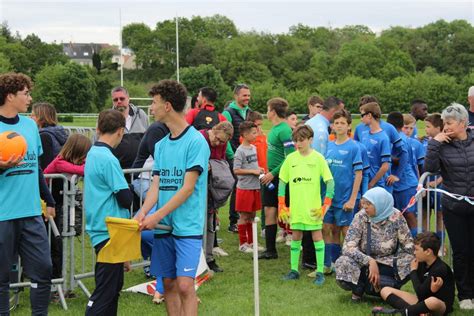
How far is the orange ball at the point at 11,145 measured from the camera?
547 centimetres

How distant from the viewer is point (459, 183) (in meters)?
6.78

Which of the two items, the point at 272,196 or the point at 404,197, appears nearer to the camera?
the point at 272,196

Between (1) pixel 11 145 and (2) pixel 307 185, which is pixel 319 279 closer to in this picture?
(2) pixel 307 185

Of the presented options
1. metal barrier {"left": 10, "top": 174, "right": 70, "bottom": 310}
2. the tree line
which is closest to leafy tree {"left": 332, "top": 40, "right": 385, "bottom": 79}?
the tree line

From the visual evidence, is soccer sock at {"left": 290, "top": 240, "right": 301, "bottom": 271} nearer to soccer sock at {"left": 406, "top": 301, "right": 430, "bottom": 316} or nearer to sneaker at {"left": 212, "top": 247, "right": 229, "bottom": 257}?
sneaker at {"left": 212, "top": 247, "right": 229, "bottom": 257}

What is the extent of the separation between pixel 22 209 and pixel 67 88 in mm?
65800

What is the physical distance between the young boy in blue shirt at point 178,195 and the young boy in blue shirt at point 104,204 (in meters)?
0.29

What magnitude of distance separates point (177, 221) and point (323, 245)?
332 cm

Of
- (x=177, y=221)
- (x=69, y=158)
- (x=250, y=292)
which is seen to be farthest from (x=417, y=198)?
(x=69, y=158)

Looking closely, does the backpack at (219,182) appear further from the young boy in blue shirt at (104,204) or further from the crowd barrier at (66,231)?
the young boy in blue shirt at (104,204)

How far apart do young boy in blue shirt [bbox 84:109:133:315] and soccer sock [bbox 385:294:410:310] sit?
109 inches

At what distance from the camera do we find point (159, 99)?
5.38 metres

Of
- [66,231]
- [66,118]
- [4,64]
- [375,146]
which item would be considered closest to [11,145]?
[66,231]

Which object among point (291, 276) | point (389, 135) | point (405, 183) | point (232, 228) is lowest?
point (232, 228)
